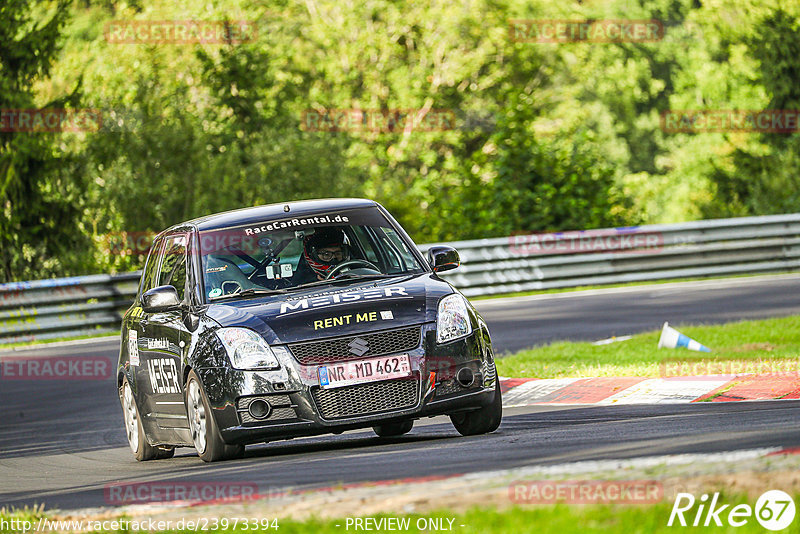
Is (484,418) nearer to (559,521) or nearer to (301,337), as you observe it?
(301,337)

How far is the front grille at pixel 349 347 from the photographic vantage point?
334 inches

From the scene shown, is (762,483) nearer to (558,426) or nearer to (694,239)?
(558,426)

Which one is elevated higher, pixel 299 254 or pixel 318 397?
pixel 299 254

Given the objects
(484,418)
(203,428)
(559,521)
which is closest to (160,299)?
(203,428)

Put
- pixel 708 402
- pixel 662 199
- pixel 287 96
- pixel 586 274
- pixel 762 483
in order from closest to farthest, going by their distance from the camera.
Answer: pixel 762 483
pixel 708 402
pixel 586 274
pixel 287 96
pixel 662 199

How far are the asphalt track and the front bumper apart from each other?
0.21 metres

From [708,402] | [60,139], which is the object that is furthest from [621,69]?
[708,402]

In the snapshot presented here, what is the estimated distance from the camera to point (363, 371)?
8508 millimetres

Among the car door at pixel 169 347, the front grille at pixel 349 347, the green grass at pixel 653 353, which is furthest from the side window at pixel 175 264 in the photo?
the green grass at pixel 653 353

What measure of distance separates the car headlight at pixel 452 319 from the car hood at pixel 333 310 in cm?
6

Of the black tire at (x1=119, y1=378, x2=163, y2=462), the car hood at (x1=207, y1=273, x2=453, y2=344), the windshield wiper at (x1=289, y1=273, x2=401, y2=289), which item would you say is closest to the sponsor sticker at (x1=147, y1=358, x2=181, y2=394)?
the black tire at (x1=119, y1=378, x2=163, y2=462)

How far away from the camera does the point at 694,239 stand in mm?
24953

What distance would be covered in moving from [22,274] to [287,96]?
1862 cm

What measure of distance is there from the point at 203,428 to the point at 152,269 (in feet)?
7.80
